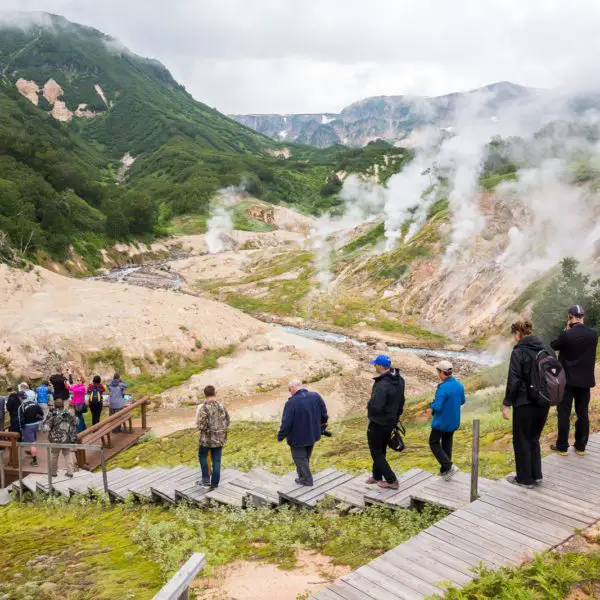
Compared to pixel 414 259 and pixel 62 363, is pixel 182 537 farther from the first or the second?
pixel 414 259

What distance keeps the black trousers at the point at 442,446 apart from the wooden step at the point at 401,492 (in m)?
0.41

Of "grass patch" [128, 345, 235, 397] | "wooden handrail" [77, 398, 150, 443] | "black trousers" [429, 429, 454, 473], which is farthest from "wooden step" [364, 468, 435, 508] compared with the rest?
"grass patch" [128, 345, 235, 397]

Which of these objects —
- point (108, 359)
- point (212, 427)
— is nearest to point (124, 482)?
point (212, 427)

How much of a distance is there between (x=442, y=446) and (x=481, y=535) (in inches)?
89.6

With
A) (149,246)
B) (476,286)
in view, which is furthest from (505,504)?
(149,246)

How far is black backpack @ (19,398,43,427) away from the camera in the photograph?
1327cm

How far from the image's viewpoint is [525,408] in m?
7.50

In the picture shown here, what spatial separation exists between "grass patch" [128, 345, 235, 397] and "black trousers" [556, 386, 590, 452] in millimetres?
20885

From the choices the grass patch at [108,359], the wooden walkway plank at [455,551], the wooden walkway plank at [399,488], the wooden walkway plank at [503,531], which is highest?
the wooden walkway plank at [503,531]

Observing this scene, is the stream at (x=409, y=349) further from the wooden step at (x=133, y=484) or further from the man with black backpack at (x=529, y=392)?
the man with black backpack at (x=529, y=392)

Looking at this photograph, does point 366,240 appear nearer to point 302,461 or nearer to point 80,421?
point 80,421

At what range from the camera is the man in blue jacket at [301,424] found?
8906 millimetres

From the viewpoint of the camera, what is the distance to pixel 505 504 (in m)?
7.19

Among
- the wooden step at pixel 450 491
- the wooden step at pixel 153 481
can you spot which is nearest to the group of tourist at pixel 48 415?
the wooden step at pixel 153 481
